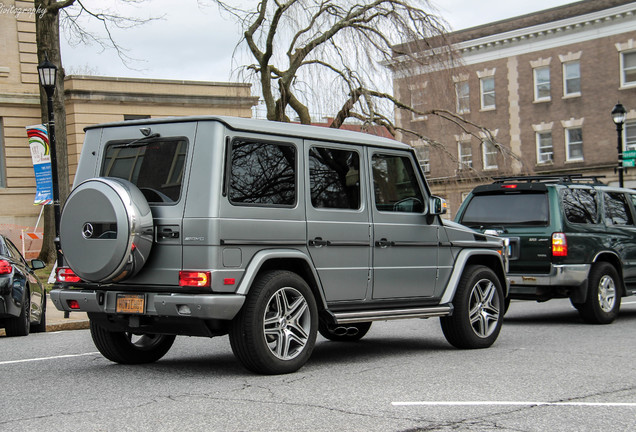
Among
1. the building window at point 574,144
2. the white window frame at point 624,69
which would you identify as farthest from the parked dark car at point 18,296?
the building window at point 574,144

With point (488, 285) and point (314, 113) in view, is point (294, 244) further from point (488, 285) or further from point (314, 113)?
point (314, 113)

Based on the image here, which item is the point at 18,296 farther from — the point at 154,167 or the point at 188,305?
the point at 188,305

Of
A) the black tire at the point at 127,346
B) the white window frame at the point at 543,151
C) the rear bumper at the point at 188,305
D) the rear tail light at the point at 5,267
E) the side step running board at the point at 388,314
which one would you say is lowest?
the black tire at the point at 127,346

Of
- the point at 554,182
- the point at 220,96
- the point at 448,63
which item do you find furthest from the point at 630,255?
the point at 220,96

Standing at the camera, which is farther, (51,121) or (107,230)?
(51,121)

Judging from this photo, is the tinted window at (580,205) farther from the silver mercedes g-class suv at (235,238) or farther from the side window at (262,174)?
the side window at (262,174)

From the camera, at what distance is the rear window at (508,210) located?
12055mm

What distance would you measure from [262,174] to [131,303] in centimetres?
158

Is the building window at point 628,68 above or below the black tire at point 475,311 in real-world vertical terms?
above

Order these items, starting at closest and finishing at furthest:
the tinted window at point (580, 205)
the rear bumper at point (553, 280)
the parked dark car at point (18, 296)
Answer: the parked dark car at point (18, 296)
the rear bumper at point (553, 280)
the tinted window at point (580, 205)

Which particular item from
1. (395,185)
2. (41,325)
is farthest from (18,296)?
(395,185)

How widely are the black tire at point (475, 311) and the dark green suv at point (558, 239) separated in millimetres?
2111

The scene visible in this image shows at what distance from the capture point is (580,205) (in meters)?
12.5

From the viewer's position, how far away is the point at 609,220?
42.6ft
